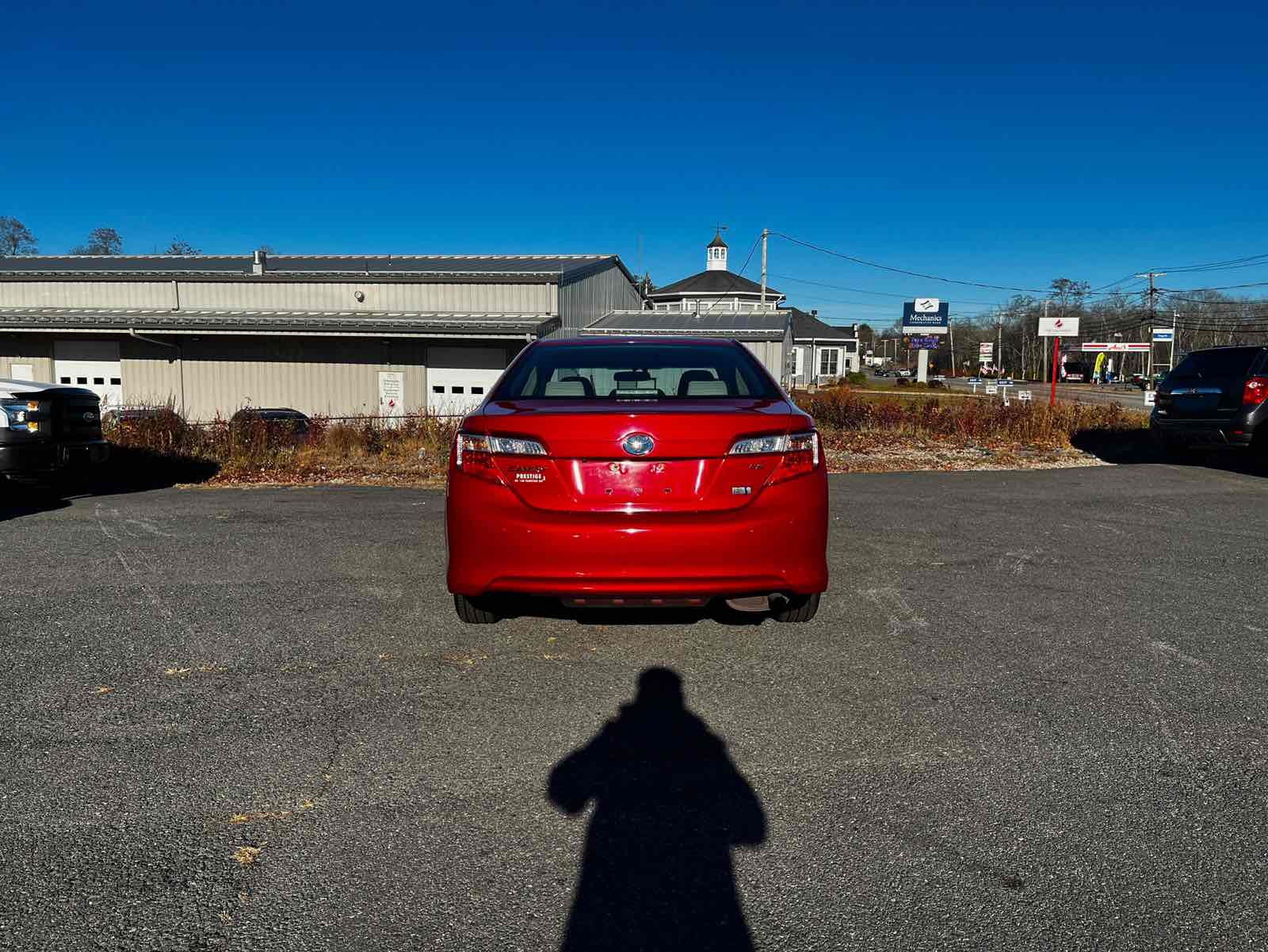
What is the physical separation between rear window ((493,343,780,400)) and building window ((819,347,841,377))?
65.9m

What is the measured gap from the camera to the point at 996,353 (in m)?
114

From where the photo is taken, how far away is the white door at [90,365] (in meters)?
28.4

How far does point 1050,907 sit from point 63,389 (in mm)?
8619

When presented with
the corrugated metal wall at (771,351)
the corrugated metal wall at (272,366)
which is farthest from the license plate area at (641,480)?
the corrugated metal wall at (771,351)

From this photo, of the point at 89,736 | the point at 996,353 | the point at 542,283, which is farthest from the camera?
the point at 996,353

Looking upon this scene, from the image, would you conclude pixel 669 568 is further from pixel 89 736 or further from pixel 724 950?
pixel 89 736

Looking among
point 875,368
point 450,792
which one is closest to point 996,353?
point 875,368

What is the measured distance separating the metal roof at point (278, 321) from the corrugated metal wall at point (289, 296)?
0.30m

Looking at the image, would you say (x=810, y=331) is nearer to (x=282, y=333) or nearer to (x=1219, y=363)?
(x=282, y=333)

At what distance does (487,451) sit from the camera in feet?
13.0

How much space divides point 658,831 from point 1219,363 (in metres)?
11.6

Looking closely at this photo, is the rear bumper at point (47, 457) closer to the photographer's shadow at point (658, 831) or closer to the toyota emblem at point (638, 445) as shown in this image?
the toyota emblem at point (638, 445)

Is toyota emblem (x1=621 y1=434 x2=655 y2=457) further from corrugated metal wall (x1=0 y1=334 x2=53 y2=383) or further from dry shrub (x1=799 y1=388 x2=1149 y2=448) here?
corrugated metal wall (x1=0 y1=334 x2=53 y2=383)

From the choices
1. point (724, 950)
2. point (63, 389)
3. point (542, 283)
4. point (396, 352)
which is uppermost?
point (542, 283)
